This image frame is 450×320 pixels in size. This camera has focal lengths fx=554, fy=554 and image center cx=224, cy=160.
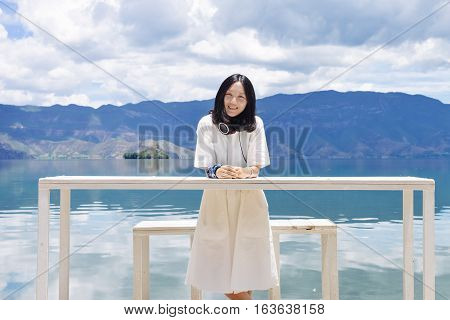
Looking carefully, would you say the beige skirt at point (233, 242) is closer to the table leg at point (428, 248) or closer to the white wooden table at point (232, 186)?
the white wooden table at point (232, 186)

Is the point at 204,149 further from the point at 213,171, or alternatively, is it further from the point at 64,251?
the point at 64,251

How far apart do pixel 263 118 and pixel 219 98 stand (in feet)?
0.89

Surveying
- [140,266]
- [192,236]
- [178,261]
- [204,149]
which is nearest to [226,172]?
[204,149]

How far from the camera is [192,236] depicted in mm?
2918

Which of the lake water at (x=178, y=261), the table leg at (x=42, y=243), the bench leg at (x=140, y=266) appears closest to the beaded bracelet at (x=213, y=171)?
the lake water at (x=178, y=261)

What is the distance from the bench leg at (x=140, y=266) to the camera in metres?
2.85

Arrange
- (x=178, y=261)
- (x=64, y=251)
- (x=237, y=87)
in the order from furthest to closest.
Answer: (x=178, y=261) < (x=64, y=251) < (x=237, y=87)

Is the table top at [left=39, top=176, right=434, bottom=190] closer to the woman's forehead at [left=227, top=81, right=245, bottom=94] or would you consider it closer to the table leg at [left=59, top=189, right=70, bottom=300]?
the table leg at [left=59, top=189, right=70, bottom=300]

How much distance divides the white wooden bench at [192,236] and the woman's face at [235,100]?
674mm

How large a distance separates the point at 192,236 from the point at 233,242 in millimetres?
402

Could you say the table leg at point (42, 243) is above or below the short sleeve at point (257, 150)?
below

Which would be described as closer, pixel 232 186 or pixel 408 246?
pixel 232 186

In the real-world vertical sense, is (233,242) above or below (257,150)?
below
